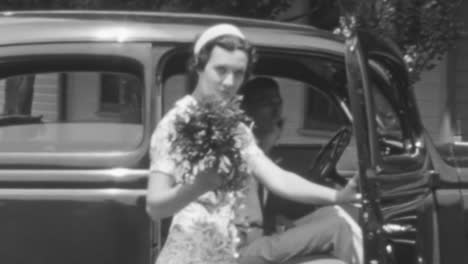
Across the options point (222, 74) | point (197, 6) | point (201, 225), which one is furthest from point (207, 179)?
point (197, 6)

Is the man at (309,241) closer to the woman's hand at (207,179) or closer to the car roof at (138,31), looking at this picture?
the car roof at (138,31)

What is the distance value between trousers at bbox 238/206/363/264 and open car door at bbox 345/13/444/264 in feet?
0.58

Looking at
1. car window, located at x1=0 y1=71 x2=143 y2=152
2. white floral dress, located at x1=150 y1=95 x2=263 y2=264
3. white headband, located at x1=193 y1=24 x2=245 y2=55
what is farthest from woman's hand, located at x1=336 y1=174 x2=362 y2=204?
car window, located at x1=0 y1=71 x2=143 y2=152

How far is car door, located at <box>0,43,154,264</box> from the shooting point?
3740mm

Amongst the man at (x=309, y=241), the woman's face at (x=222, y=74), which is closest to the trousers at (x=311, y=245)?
the man at (x=309, y=241)

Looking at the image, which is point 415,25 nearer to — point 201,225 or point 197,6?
point 197,6

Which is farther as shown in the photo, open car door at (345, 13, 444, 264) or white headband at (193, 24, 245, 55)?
open car door at (345, 13, 444, 264)

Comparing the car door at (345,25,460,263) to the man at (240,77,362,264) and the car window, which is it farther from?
the car window

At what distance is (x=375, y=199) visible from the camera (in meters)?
3.17

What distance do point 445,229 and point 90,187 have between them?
134 cm

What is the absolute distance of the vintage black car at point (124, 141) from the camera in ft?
12.2

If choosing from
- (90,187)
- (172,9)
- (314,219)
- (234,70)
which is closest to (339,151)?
(314,219)

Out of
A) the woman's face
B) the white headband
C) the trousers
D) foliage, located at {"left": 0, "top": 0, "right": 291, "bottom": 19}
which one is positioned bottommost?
the trousers

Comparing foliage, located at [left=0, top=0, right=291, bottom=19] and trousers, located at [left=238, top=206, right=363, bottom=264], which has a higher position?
foliage, located at [left=0, top=0, right=291, bottom=19]
